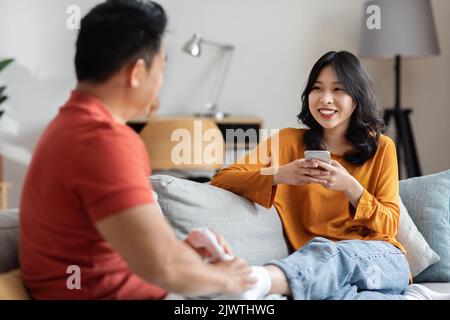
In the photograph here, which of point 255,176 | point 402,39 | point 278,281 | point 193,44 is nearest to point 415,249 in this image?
point 255,176

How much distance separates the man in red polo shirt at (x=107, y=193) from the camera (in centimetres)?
108

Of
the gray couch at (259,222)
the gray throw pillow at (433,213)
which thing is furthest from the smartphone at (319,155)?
the gray throw pillow at (433,213)

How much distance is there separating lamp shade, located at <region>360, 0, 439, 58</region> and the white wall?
46 centimetres

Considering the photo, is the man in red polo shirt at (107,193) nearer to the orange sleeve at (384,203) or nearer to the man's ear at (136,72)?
the man's ear at (136,72)

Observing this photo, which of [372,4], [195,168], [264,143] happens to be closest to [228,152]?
[195,168]

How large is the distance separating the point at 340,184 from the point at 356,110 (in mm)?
299

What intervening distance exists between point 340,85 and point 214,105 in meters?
2.69

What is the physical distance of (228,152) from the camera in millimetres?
4465

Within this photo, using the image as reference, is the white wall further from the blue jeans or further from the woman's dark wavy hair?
the blue jeans

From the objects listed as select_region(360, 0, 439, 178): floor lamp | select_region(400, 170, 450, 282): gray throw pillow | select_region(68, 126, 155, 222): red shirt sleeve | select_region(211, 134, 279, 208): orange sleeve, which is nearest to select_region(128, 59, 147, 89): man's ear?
select_region(68, 126, 155, 222): red shirt sleeve

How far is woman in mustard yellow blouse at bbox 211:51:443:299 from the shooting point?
1764 mm

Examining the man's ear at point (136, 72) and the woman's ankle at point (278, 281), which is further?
the woman's ankle at point (278, 281)

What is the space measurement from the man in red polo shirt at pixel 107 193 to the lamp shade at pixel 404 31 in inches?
121
